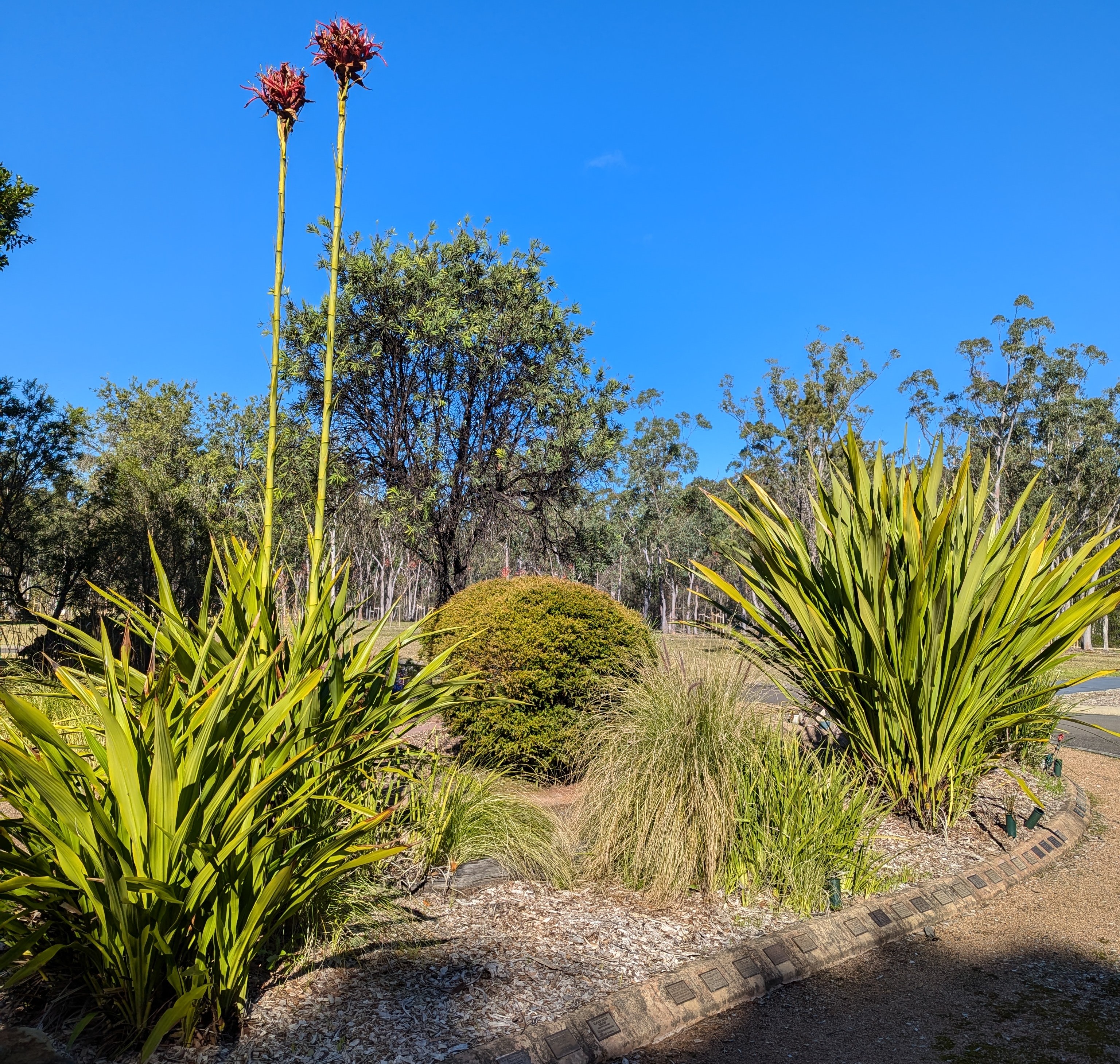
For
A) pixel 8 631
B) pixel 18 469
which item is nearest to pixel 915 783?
pixel 18 469

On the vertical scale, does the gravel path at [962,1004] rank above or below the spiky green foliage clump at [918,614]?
below

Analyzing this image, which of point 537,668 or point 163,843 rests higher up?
point 537,668

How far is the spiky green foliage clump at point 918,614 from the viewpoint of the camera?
15.6 feet

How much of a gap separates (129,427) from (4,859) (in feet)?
69.8

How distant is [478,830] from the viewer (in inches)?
171

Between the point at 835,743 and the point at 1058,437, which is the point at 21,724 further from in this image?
the point at 1058,437

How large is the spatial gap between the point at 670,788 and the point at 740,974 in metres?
1.02

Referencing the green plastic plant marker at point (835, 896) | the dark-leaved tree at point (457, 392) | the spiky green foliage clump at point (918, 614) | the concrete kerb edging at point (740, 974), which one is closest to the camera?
the concrete kerb edging at point (740, 974)

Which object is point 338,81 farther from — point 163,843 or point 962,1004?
point 962,1004

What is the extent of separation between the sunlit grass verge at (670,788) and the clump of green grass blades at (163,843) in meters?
1.74

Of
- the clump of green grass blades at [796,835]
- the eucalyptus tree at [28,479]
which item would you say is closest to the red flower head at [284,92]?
the clump of green grass blades at [796,835]

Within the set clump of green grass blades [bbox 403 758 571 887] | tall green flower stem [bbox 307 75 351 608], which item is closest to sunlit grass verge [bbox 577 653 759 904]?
clump of green grass blades [bbox 403 758 571 887]

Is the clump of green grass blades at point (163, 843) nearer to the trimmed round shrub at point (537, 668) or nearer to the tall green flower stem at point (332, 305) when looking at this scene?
the tall green flower stem at point (332, 305)

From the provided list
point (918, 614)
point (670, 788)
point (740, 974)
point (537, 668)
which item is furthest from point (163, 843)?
point (537, 668)
